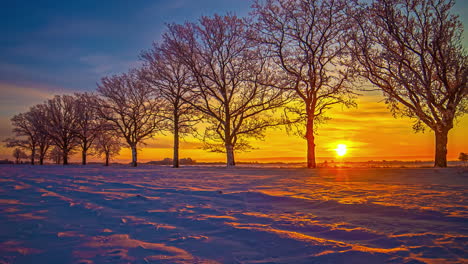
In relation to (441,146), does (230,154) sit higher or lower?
lower

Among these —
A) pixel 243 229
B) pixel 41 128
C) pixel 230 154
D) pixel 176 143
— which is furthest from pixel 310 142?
pixel 41 128

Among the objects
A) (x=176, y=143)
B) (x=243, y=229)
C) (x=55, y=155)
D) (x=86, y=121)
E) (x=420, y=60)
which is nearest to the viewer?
(x=243, y=229)

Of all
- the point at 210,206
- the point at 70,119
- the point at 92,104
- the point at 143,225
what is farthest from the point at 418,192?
the point at 70,119

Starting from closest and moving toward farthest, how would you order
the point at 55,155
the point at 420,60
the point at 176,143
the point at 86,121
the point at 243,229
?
the point at 243,229 → the point at 420,60 → the point at 176,143 → the point at 86,121 → the point at 55,155

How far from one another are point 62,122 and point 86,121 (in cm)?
515

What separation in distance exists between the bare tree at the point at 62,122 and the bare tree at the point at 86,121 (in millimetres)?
1077

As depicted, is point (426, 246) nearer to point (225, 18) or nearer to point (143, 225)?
point (143, 225)

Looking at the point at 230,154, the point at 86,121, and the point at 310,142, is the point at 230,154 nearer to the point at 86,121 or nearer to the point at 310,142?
the point at 310,142

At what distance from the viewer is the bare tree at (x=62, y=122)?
1506 inches

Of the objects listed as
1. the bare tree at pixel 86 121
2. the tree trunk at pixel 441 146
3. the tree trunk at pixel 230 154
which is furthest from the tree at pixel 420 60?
the bare tree at pixel 86 121

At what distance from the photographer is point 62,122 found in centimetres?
3912

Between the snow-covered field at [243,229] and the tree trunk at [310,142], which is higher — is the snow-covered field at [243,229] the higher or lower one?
the lower one

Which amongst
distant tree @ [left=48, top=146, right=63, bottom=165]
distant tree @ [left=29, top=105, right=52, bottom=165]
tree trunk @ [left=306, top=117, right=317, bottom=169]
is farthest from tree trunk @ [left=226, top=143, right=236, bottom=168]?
distant tree @ [left=48, top=146, right=63, bottom=165]

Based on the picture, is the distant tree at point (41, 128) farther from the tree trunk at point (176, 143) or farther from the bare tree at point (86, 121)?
the tree trunk at point (176, 143)
